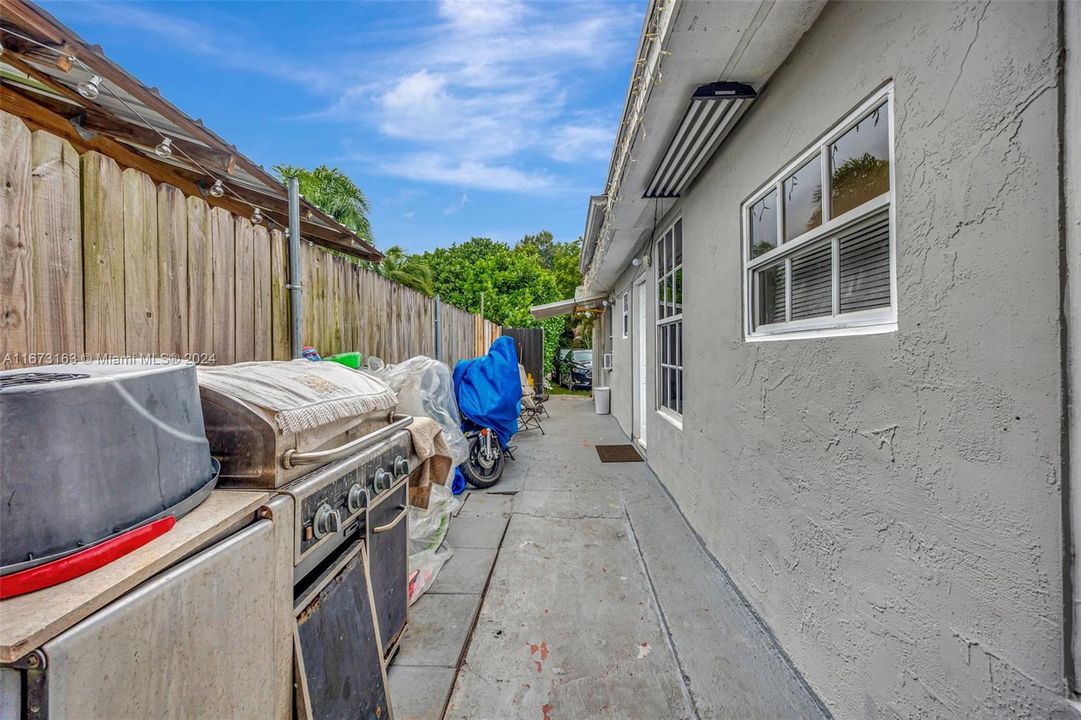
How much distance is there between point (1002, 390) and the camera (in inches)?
42.0

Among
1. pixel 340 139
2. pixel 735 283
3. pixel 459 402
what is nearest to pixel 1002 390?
pixel 735 283

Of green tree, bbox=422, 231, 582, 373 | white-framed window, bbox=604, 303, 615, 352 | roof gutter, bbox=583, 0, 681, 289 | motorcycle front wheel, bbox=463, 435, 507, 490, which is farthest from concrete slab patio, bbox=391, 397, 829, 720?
green tree, bbox=422, 231, 582, 373

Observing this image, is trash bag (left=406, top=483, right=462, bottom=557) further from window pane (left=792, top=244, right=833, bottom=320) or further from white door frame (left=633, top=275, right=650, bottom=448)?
white door frame (left=633, top=275, right=650, bottom=448)

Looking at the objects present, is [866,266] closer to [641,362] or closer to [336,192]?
[641,362]

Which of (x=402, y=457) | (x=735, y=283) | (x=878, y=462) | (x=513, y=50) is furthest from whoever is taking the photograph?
(x=513, y=50)

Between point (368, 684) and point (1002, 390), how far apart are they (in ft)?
7.07

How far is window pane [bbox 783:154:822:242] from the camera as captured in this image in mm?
1945

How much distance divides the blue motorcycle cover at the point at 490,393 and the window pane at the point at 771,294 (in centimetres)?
281

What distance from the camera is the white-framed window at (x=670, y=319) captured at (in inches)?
159

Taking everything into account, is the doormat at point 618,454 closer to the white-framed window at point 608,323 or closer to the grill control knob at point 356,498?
the white-framed window at point 608,323

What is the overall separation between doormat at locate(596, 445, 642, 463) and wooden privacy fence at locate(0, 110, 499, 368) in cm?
411

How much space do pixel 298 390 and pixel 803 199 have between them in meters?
2.40

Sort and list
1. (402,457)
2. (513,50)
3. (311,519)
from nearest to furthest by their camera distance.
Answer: (311,519) → (402,457) → (513,50)

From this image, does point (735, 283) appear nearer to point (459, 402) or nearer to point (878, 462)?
point (878, 462)
